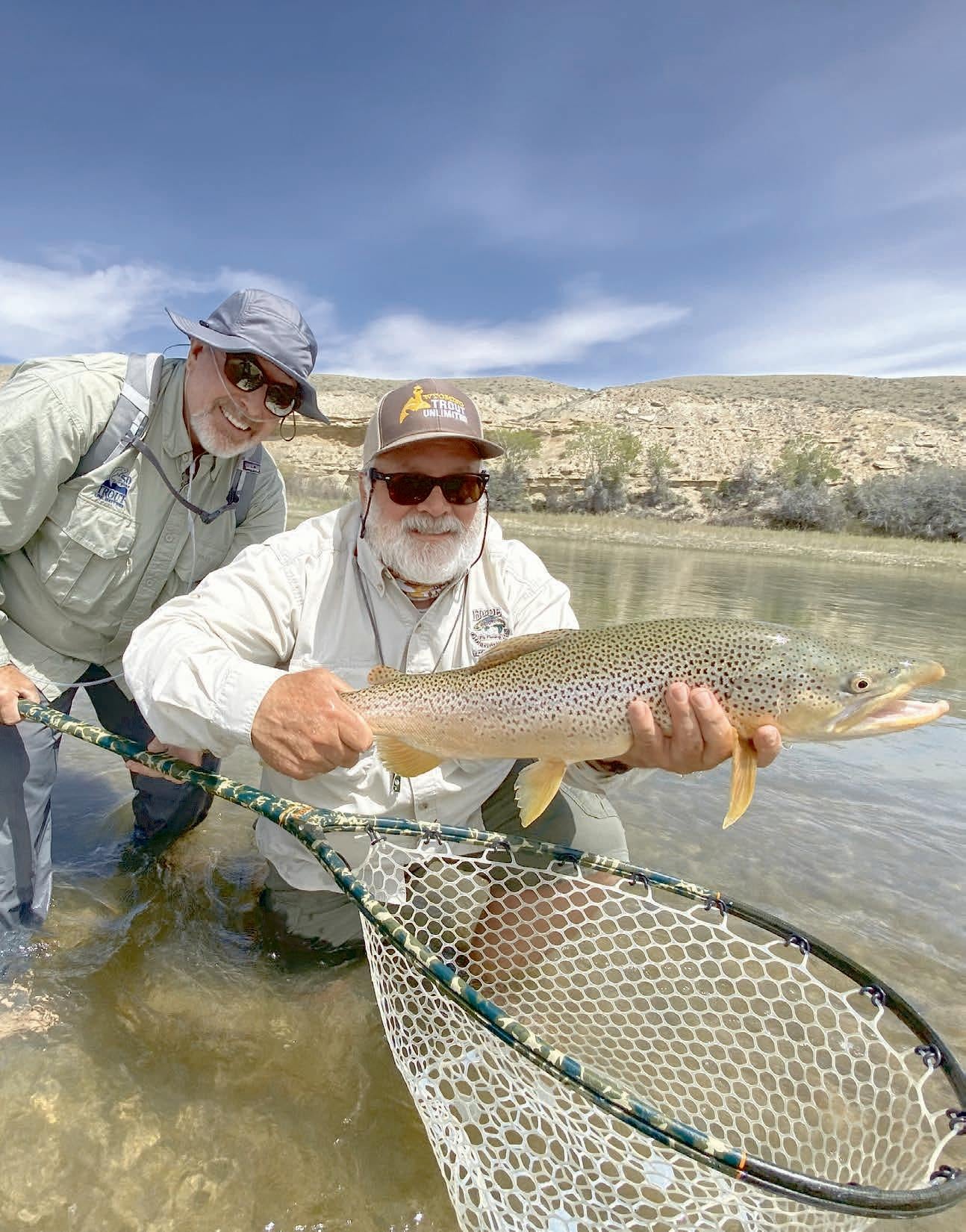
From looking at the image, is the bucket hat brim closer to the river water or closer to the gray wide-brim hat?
the gray wide-brim hat

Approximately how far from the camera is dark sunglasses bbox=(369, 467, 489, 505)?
3.11 metres

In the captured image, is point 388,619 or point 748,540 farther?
point 748,540

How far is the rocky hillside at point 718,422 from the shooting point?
175 ft

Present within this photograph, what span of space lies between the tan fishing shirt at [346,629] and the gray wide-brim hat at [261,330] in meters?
0.72

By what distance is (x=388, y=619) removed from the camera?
10.6 feet

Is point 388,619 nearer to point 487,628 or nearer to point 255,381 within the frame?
point 487,628

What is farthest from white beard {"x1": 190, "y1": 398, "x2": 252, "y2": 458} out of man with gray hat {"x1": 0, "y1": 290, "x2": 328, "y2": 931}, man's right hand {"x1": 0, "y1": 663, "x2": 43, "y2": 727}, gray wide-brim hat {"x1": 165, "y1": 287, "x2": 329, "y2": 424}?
man's right hand {"x1": 0, "y1": 663, "x2": 43, "y2": 727}

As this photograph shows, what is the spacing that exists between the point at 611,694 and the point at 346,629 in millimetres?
1143

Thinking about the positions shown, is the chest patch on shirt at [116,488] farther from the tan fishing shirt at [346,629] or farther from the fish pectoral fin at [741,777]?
the fish pectoral fin at [741,777]

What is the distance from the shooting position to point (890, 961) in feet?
11.3

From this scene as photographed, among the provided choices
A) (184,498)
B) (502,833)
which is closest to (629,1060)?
(502,833)

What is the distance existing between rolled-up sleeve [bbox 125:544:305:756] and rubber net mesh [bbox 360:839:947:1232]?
0.75 metres

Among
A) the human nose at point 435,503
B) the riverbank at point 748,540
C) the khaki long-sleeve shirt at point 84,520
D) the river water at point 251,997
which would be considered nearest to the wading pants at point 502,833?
the river water at point 251,997

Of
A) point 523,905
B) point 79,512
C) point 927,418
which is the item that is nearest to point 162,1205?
point 523,905
